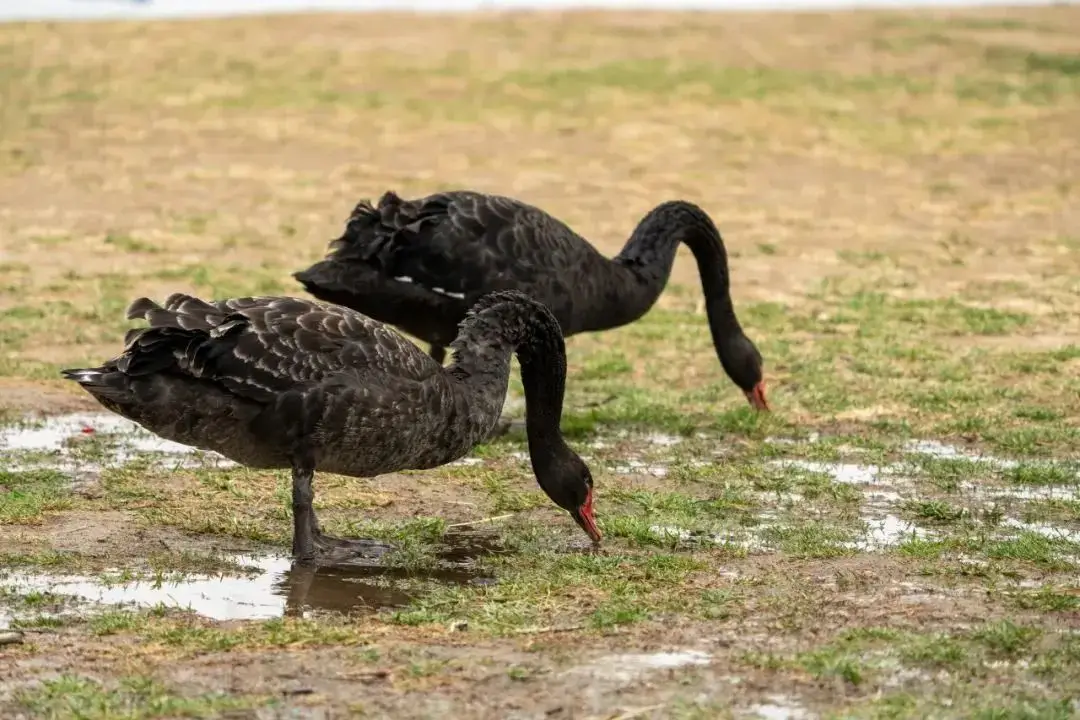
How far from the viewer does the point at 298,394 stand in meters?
7.20

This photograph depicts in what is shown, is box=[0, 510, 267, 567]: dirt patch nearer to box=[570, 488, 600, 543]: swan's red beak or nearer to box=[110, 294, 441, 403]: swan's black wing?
box=[110, 294, 441, 403]: swan's black wing

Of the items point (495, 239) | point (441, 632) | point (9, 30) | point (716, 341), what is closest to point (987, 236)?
point (716, 341)

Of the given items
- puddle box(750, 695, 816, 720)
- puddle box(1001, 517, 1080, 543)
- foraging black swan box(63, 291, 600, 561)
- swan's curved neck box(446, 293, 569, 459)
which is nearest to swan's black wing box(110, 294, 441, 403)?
foraging black swan box(63, 291, 600, 561)

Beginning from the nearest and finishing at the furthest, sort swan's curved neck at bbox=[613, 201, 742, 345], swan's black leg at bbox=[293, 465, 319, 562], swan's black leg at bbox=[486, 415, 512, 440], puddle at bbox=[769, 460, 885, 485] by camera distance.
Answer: swan's black leg at bbox=[293, 465, 319, 562]
puddle at bbox=[769, 460, 885, 485]
swan's black leg at bbox=[486, 415, 512, 440]
swan's curved neck at bbox=[613, 201, 742, 345]

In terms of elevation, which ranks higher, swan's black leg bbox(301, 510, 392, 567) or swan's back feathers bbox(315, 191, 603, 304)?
Result: swan's back feathers bbox(315, 191, 603, 304)

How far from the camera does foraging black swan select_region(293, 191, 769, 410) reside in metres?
9.91

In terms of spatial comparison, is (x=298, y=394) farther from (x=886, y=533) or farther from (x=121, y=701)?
(x=886, y=533)

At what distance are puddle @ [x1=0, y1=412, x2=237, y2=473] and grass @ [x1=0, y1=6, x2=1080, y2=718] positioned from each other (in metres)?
0.06

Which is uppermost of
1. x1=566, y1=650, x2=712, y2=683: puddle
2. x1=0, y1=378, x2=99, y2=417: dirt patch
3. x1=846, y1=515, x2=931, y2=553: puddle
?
x1=0, y1=378, x2=99, y2=417: dirt patch

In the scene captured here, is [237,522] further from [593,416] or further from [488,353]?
[593,416]

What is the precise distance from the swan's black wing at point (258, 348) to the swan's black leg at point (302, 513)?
0.39 m

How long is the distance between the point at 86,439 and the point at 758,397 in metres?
3.86

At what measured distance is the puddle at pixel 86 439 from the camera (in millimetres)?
9164

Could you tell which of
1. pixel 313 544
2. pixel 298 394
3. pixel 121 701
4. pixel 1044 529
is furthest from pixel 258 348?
pixel 1044 529
